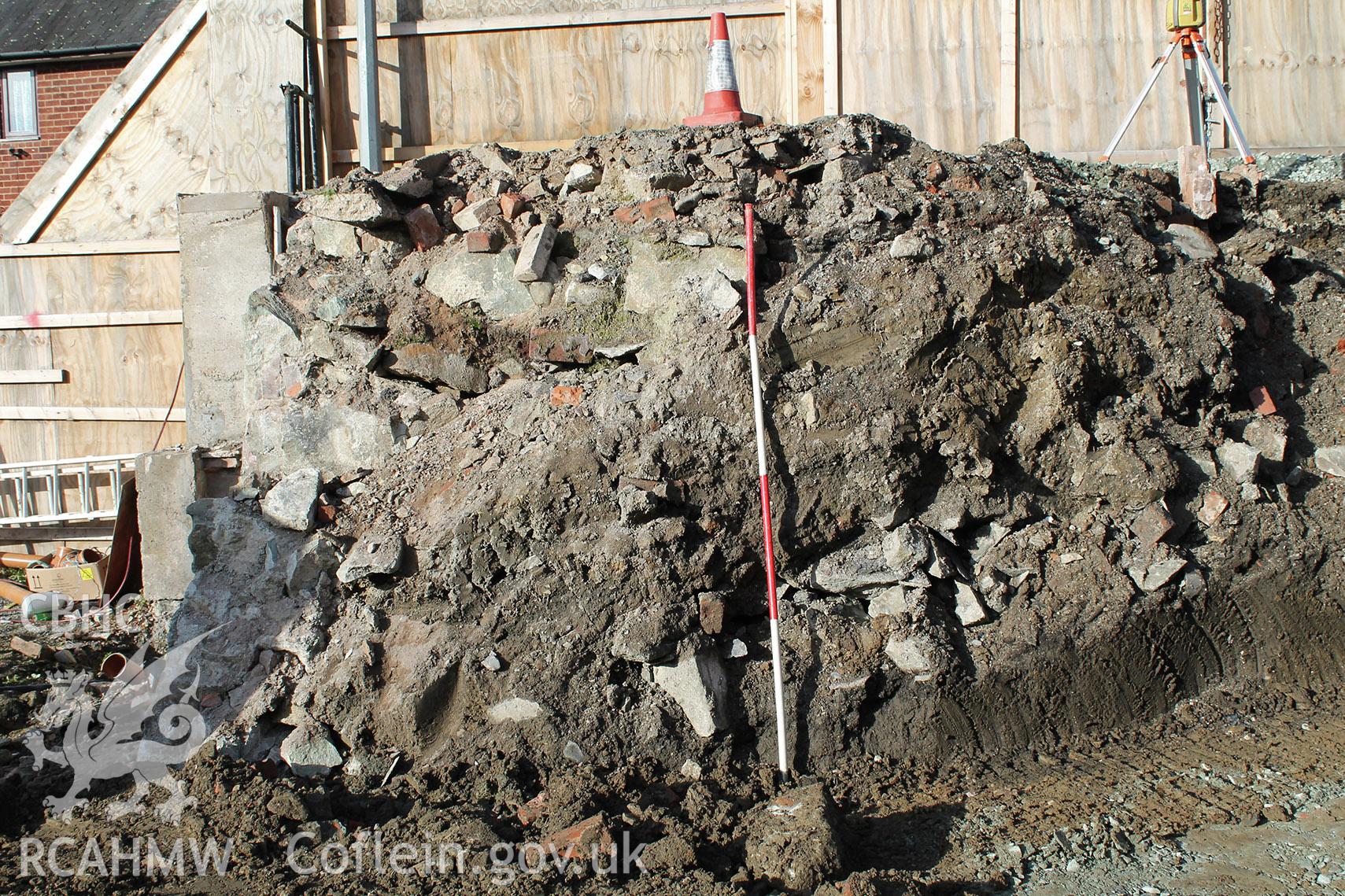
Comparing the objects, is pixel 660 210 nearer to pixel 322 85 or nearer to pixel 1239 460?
pixel 1239 460

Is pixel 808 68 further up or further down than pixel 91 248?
further up

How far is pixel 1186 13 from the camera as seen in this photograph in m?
6.04

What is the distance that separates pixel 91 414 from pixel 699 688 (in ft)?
19.1

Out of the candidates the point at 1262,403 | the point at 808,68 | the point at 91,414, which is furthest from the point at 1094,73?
the point at 91,414

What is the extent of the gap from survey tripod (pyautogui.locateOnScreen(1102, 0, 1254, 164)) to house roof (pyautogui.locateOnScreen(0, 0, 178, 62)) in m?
10.1

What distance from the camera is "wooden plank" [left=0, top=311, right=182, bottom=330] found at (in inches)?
291

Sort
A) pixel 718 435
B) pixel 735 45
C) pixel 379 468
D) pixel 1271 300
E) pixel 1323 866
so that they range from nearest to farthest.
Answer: pixel 1323 866 < pixel 718 435 < pixel 379 468 < pixel 1271 300 < pixel 735 45

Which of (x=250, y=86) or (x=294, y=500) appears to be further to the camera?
(x=250, y=86)

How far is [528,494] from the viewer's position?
428cm

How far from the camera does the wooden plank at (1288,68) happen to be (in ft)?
21.9

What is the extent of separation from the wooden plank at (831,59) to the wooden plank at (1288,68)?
8.27ft

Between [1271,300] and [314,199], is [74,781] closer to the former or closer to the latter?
[314,199]

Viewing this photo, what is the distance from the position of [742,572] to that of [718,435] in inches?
23.7

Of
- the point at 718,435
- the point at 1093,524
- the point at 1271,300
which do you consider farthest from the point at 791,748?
the point at 1271,300
